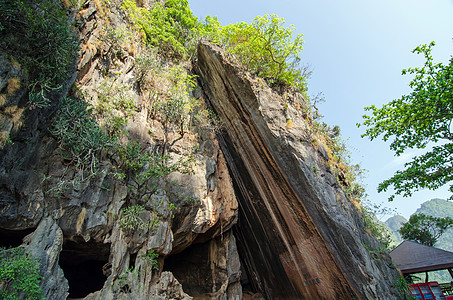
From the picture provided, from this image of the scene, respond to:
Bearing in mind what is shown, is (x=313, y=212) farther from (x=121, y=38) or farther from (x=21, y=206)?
(x=121, y=38)

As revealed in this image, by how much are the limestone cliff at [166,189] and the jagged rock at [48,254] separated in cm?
2

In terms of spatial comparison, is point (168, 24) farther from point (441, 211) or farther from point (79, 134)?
point (441, 211)

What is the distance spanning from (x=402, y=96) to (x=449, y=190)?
4.19 meters

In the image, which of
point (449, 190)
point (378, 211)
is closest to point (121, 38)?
point (449, 190)

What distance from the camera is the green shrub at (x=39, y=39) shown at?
224 inches

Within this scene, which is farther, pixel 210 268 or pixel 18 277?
pixel 210 268

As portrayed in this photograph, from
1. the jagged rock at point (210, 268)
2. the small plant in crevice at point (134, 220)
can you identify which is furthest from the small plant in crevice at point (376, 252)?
the small plant in crevice at point (134, 220)

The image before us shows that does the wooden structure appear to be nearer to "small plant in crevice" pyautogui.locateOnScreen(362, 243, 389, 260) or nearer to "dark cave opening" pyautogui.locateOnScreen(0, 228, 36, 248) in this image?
"small plant in crevice" pyautogui.locateOnScreen(362, 243, 389, 260)

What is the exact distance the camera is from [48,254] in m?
5.59

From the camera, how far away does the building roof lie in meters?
11.7

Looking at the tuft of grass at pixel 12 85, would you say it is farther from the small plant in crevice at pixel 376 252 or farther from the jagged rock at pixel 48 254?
the small plant in crevice at pixel 376 252

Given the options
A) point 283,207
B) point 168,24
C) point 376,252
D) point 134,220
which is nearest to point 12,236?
point 134,220

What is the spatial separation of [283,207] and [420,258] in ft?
31.5

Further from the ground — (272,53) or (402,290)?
(272,53)
